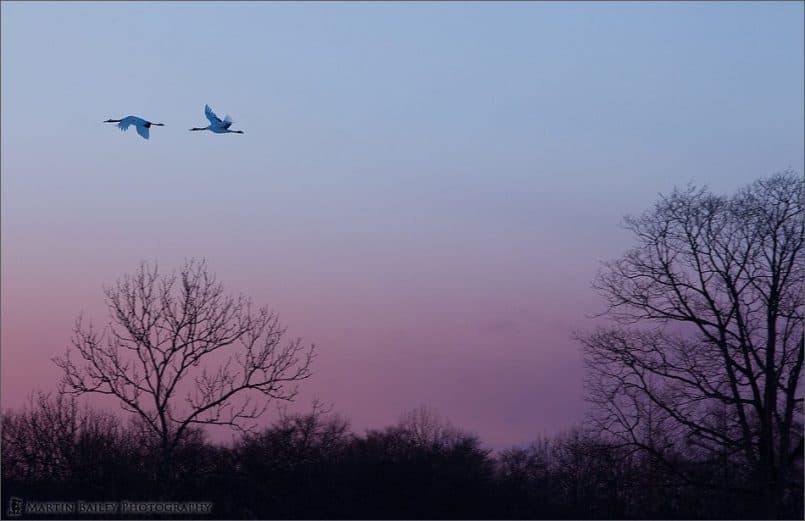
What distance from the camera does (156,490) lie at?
2886 cm

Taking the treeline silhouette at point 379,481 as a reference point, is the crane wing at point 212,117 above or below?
above

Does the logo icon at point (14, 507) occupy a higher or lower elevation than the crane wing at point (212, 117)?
lower

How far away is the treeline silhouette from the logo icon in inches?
17.4

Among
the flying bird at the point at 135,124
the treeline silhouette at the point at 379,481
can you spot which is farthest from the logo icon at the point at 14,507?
the flying bird at the point at 135,124

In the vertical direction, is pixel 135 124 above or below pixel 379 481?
above

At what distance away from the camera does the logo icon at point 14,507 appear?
28.5 m

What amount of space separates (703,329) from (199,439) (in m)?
14.1

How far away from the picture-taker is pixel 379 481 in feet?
95.3

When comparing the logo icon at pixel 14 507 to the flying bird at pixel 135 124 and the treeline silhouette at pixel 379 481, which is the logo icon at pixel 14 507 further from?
the flying bird at pixel 135 124

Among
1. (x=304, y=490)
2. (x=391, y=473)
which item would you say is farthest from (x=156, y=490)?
(x=391, y=473)

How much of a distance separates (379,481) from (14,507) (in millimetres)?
9133

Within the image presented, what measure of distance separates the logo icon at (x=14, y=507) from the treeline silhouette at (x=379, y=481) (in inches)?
17.4

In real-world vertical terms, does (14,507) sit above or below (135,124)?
below

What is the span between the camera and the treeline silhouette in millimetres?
28656
